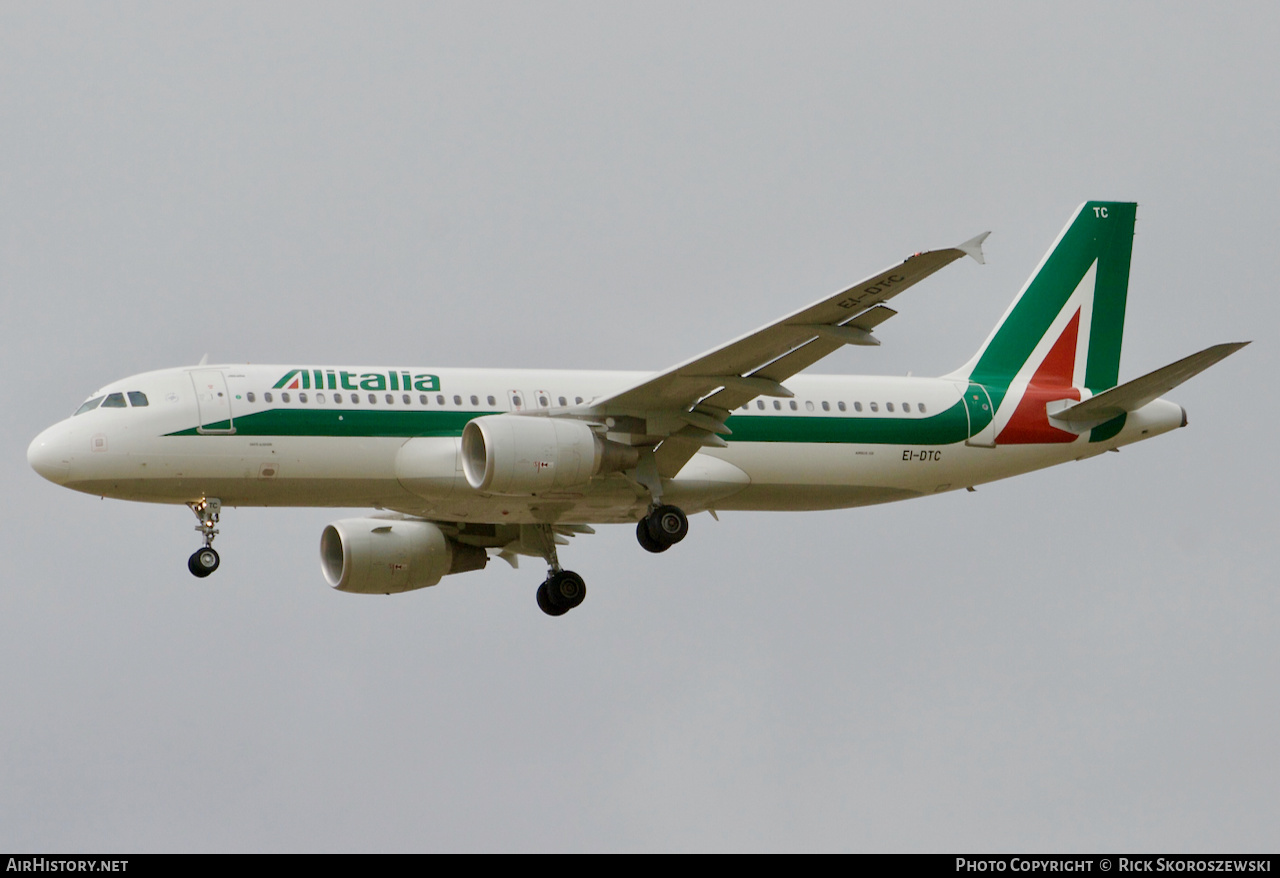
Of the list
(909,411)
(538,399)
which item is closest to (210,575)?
(538,399)

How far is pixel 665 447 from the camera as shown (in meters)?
38.0

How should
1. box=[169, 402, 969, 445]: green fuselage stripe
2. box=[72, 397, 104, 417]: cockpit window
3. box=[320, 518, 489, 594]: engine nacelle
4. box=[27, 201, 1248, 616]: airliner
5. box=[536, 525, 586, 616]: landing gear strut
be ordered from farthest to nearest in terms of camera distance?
1. box=[536, 525, 586, 616]: landing gear strut
2. box=[320, 518, 489, 594]: engine nacelle
3. box=[72, 397, 104, 417]: cockpit window
4. box=[169, 402, 969, 445]: green fuselage stripe
5. box=[27, 201, 1248, 616]: airliner

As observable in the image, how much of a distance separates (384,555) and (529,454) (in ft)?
23.1

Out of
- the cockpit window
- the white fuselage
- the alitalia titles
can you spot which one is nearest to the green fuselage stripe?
the white fuselage

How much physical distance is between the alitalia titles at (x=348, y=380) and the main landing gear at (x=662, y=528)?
5.15 metres

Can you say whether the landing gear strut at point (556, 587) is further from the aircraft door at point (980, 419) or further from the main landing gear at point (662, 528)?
the aircraft door at point (980, 419)

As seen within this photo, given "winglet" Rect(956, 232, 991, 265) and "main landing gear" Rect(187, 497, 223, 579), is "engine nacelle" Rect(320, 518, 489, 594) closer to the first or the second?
"main landing gear" Rect(187, 497, 223, 579)

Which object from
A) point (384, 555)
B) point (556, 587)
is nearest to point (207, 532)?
point (384, 555)

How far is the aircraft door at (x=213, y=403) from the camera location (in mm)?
36656

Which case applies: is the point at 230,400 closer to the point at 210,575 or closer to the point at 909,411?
the point at 210,575

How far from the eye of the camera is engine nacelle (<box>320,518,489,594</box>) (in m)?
41.7

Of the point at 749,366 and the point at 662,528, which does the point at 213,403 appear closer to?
the point at 662,528

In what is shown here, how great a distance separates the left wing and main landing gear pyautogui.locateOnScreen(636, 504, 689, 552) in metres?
0.92

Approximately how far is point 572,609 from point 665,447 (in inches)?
245
